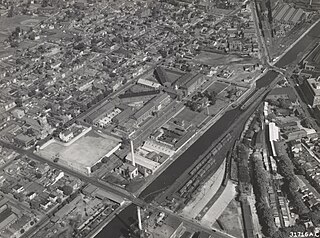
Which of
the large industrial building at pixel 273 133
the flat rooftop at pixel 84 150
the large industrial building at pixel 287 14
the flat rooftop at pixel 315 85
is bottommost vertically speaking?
the flat rooftop at pixel 84 150

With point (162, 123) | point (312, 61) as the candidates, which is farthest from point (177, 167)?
point (312, 61)

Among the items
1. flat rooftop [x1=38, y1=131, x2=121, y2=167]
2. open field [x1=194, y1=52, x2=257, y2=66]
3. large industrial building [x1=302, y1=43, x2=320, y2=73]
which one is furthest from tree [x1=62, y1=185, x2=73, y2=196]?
large industrial building [x1=302, y1=43, x2=320, y2=73]

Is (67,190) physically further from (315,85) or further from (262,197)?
(315,85)

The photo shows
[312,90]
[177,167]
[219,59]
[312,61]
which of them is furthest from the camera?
[219,59]

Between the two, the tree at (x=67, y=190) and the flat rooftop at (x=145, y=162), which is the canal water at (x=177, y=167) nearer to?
the flat rooftop at (x=145, y=162)

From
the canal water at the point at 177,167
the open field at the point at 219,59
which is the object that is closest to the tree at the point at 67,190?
the canal water at the point at 177,167

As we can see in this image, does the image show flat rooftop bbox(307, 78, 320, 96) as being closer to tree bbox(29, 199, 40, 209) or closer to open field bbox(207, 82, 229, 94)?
open field bbox(207, 82, 229, 94)

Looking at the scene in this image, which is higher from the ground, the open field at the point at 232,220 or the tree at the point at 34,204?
the tree at the point at 34,204
